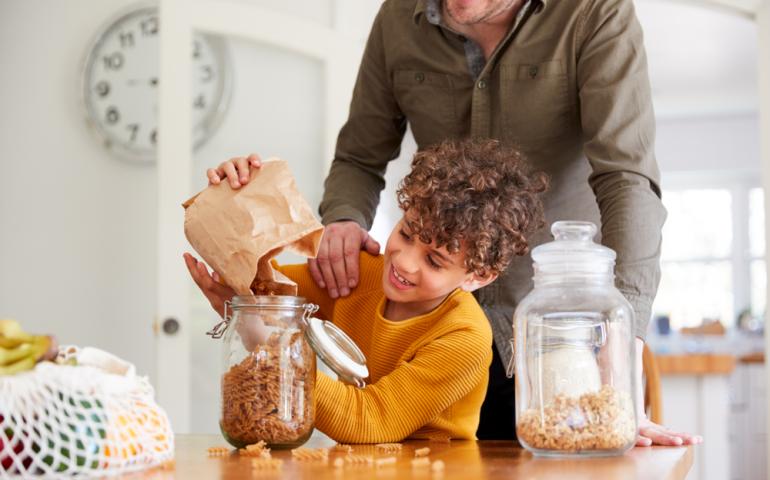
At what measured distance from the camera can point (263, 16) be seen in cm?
326

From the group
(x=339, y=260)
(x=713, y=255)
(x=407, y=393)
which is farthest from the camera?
(x=713, y=255)

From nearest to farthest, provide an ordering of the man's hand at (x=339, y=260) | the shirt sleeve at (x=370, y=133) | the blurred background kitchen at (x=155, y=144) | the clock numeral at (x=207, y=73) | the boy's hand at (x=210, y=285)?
the boy's hand at (x=210, y=285)
the man's hand at (x=339, y=260)
the shirt sleeve at (x=370, y=133)
the blurred background kitchen at (x=155, y=144)
the clock numeral at (x=207, y=73)

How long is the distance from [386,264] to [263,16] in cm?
215

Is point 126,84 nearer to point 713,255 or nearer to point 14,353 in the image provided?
point 14,353

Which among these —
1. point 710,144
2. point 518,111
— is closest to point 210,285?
point 518,111

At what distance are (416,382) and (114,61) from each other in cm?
294

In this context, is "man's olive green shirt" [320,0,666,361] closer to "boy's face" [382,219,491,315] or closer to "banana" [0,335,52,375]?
"boy's face" [382,219,491,315]

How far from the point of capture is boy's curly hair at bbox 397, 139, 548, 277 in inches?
48.1

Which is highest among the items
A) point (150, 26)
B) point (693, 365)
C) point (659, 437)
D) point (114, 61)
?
point (150, 26)

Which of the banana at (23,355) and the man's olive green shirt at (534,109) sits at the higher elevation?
the man's olive green shirt at (534,109)

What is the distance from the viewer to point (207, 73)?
3.46m

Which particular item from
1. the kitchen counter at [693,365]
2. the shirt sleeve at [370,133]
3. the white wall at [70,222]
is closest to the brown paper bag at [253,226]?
the shirt sleeve at [370,133]

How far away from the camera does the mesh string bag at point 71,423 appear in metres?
0.72

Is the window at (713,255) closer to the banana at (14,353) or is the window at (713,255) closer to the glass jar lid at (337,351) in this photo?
the glass jar lid at (337,351)
